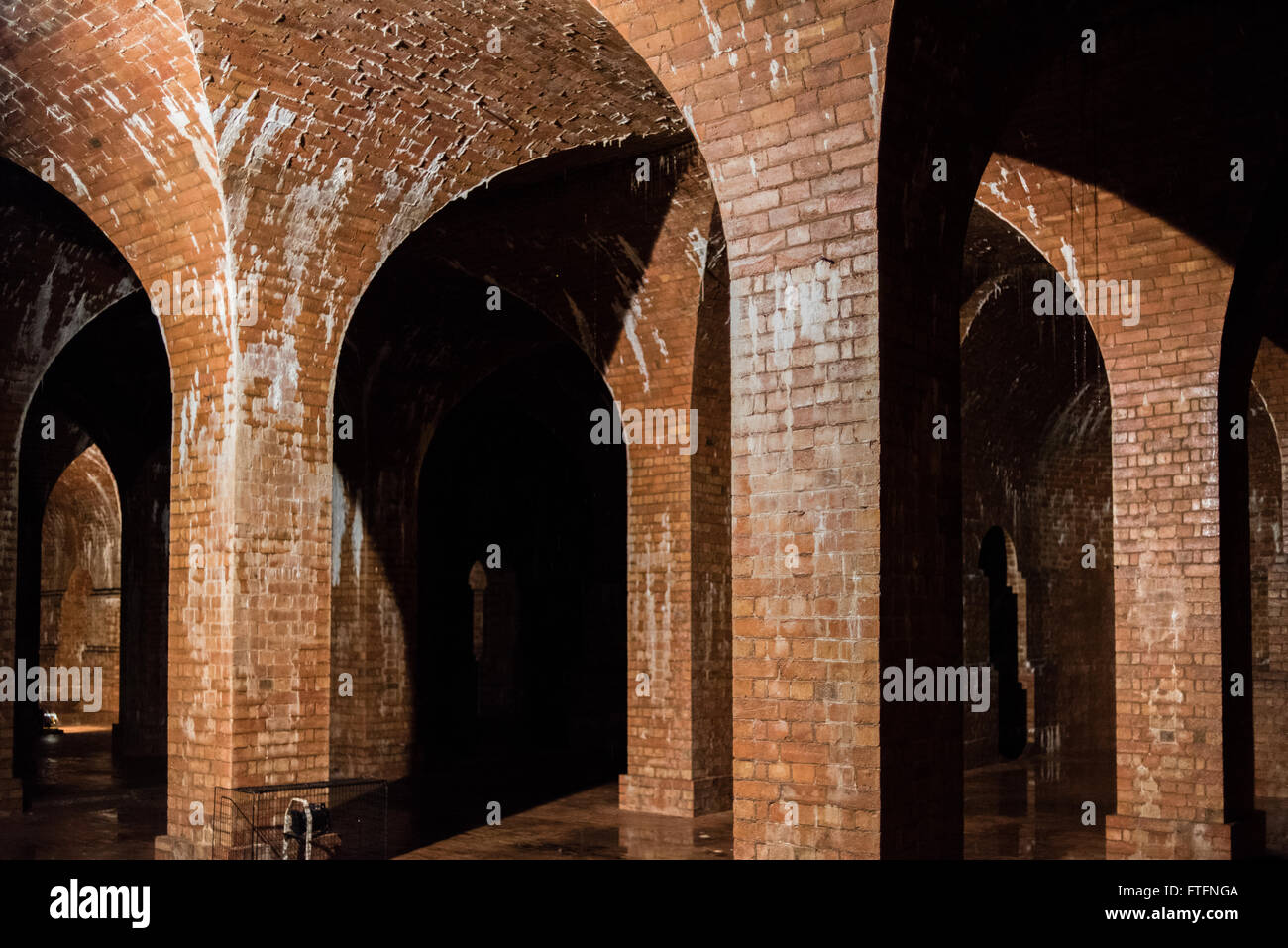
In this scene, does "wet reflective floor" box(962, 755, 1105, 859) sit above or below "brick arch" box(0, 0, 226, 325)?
below

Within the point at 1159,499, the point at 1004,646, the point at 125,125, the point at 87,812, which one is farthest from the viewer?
the point at 1004,646


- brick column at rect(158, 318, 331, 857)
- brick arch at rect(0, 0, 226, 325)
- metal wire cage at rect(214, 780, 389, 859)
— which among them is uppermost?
brick arch at rect(0, 0, 226, 325)

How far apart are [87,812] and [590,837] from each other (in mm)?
5219

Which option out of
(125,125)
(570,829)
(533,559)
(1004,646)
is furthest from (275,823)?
(1004,646)

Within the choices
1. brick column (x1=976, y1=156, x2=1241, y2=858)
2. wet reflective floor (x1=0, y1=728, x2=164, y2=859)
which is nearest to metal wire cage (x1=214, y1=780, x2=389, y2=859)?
wet reflective floor (x1=0, y1=728, x2=164, y2=859)

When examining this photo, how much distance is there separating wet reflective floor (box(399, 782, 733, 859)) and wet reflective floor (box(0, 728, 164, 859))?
2575 millimetres

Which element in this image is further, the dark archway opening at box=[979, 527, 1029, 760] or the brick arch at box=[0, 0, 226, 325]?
the dark archway opening at box=[979, 527, 1029, 760]

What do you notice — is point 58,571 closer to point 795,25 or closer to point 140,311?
point 140,311

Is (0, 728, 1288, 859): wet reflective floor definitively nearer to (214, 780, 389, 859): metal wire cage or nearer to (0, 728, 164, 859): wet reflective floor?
(0, 728, 164, 859): wet reflective floor

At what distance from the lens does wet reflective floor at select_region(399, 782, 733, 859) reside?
1043 centimetres

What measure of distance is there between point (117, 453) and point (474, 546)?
5505 millimetres

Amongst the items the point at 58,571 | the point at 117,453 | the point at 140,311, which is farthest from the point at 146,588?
the point at 58,571

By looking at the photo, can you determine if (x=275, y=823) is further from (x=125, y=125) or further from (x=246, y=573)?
(x=125, y=125)

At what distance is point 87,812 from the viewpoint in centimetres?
1291
